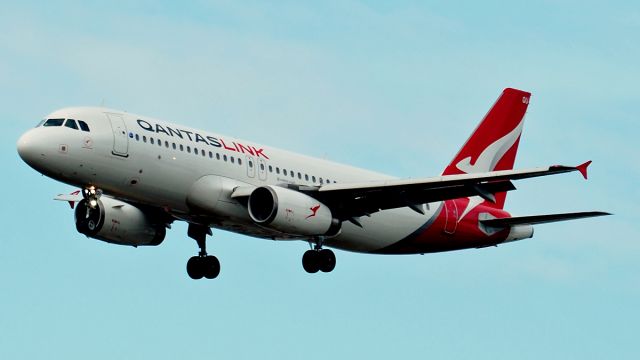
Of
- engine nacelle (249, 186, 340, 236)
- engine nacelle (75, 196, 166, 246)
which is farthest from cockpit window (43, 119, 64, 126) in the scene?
engine nacelle (249, 186, 340, 236)

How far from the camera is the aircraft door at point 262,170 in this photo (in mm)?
52656

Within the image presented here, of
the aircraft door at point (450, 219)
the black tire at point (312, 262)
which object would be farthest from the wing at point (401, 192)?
the aircraft door at point (450, 219)

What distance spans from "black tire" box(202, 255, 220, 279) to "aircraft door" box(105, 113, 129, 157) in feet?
29.3

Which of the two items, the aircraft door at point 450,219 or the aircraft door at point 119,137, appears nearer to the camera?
the aircraft door at point 119,137

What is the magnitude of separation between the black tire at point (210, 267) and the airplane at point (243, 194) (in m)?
0.04

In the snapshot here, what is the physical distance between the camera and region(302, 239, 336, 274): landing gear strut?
5375 centimetres

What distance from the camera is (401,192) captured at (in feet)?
173

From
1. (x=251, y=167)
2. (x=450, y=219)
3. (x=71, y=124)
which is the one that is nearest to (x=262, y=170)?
(x=251, y=167)

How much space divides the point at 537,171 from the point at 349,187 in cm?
751

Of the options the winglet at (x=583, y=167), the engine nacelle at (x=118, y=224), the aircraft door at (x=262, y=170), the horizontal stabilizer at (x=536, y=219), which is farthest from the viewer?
the aircraft door at (x=262, y=170)

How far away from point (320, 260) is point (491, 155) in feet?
40.4

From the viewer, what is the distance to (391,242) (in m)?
56.8

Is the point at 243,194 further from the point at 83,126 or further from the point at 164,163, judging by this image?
the point at 83,126

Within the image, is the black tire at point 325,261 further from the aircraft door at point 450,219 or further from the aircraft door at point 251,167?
the aircraft door at point 450,219
